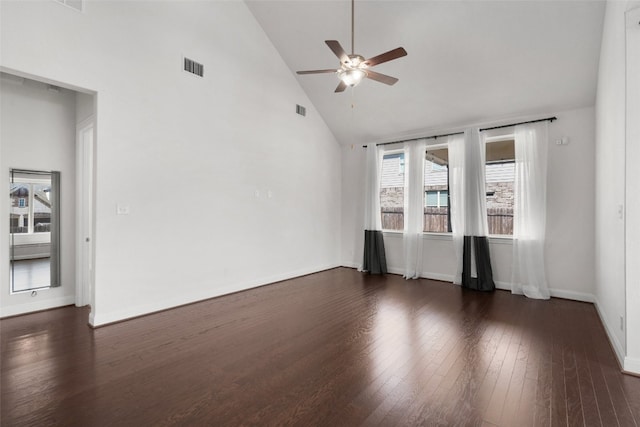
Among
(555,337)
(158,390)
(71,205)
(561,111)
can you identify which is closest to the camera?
(158,390)

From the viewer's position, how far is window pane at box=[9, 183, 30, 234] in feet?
11.9

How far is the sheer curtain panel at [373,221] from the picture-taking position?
20.7ft

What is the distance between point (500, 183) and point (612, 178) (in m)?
2.20

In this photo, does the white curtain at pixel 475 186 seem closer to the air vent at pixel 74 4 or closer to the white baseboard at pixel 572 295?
the white baseboard at pixel 572 295

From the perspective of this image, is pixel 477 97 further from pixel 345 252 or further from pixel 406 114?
pixel 345 252

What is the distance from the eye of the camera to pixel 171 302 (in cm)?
399

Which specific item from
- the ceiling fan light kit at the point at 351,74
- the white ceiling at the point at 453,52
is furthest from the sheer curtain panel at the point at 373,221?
the ceiling fan light kit at the point at 351,74

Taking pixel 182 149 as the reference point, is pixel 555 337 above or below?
below

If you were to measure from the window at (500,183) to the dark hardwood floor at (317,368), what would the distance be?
1540 millimetres

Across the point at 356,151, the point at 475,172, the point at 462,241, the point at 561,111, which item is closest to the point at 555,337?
the point at 462,241

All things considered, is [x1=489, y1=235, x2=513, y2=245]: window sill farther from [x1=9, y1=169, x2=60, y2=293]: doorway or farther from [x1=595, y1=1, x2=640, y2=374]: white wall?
[x1=9, y1=169, x2=60, y2=293]: doorway

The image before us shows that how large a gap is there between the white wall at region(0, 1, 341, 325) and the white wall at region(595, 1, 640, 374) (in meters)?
4.41

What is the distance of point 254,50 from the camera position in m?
5.08

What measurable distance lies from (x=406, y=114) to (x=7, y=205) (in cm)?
591
